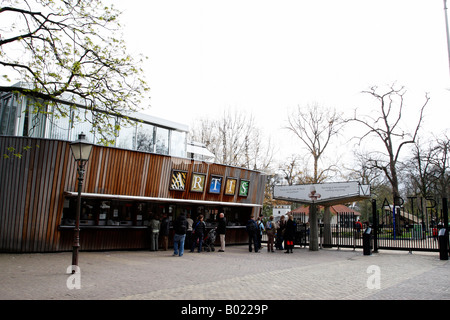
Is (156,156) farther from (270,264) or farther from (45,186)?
(270,264)

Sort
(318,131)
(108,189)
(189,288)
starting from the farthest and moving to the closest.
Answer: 1. (318,131)
2. (108,189)
3. (189,288)

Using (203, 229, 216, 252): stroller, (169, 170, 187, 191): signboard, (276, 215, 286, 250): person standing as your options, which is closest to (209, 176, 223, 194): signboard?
(169, 170, 187, 191): signboard

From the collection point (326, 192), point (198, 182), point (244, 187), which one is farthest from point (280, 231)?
point (198, 182)

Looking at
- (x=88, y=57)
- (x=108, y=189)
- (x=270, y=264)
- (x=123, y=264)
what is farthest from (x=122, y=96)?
(x=270, y=264)

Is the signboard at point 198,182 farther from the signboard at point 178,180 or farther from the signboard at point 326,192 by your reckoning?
the signboard at point 326,192

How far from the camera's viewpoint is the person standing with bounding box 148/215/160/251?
50.3ft

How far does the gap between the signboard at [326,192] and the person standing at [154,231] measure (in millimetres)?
7119

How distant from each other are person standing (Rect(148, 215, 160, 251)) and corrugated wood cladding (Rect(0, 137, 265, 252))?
74cm

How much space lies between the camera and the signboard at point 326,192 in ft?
55.6

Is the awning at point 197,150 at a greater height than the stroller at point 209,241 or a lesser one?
greater

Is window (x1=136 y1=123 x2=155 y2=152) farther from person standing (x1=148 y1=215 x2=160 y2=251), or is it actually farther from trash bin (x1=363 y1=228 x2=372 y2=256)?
trash bin (x1=363 y1=228 x2=372 y2=256)

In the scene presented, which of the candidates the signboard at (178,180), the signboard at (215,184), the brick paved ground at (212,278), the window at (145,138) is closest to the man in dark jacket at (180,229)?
the brick paved ground at (212,278)

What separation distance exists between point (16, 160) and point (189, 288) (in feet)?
29.3

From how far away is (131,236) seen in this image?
612 inches
